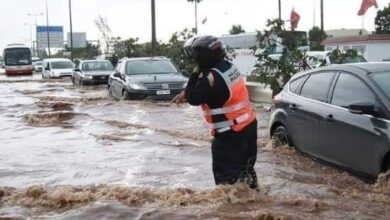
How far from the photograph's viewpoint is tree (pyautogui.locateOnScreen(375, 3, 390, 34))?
58281mm

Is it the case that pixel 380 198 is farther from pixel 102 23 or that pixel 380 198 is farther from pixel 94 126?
pixel 102 23

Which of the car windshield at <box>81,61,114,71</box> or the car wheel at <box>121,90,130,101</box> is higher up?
the car windshield at <box>81,61,114,71</box>

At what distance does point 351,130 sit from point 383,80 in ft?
2.07

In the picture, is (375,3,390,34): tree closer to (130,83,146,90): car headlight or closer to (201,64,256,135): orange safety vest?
(130,83,146,90): car headlight

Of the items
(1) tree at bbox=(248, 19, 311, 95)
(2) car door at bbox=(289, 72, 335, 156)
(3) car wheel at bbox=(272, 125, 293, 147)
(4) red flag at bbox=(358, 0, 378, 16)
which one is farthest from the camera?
(4) red flag at bbox=(358, 0, 378, 16)

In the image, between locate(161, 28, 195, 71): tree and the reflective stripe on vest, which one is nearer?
the reflective stripe on vest

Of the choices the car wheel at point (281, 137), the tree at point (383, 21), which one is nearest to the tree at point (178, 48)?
the car wheel at point (281, 137)

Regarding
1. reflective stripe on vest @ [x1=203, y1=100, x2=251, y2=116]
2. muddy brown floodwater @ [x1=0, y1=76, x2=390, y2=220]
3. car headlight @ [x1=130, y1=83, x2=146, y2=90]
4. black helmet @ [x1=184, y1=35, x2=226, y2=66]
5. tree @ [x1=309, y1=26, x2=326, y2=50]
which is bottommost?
muddy brown floodwater @ [x1=0, y1=76, x2=390, y2=220]

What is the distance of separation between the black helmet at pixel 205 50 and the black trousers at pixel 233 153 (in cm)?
64

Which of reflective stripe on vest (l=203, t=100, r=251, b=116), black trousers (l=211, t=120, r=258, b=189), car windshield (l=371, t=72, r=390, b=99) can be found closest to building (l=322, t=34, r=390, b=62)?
car windshield (l=371, t=72, r=390, b=99)

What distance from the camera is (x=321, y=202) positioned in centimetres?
554

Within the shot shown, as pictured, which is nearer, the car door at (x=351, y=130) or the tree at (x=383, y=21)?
the car door at (x=351, y=130)

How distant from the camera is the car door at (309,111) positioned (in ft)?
23.5

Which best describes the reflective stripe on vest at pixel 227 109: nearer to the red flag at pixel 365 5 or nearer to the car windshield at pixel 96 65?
the car windshield at pixel 96 65
